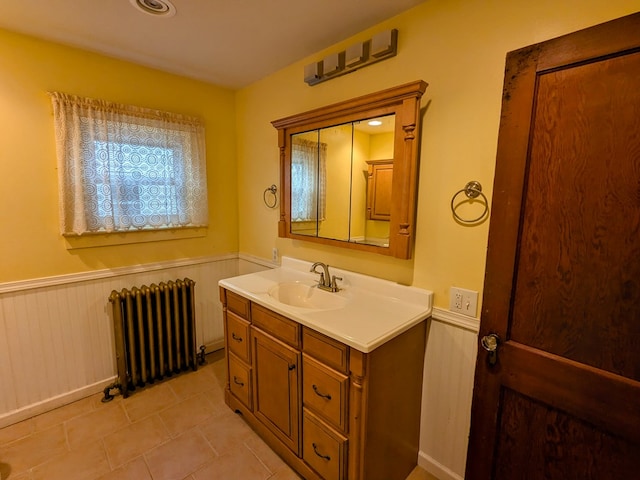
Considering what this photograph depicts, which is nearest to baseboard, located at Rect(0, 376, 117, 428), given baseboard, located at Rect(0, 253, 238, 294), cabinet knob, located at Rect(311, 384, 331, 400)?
baseboard, located at Rect(0, 253, 238, 294)

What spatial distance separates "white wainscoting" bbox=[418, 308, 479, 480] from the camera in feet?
4.74

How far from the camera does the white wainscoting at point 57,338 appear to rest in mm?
1878

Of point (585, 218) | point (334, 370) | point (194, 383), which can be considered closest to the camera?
point (585, 218)

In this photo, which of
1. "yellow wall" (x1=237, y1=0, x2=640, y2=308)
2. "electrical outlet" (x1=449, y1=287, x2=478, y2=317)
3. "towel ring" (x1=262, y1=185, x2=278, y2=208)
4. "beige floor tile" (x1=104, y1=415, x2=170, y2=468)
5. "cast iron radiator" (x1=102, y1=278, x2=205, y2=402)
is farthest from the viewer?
"towel ring" (x1=262, y1=185, x2=278, y2=208)

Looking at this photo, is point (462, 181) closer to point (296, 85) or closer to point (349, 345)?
point (349, 345)

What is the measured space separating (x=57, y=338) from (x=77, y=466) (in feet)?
2.74

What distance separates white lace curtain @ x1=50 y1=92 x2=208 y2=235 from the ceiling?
372 millimetres

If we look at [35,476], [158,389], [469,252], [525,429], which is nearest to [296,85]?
[469,252]

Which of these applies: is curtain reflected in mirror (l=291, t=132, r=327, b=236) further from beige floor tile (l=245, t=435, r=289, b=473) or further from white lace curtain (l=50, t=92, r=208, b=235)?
beige floor tile (l=245, t=435, r=289, b=473)

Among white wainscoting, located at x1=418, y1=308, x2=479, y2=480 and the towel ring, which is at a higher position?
the towel ring

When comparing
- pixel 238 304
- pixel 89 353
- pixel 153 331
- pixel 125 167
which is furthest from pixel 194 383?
pixel 125 167

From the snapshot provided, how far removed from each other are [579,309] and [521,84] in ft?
2.65

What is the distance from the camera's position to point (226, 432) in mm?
1898

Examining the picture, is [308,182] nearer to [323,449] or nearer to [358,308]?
[358,308]
